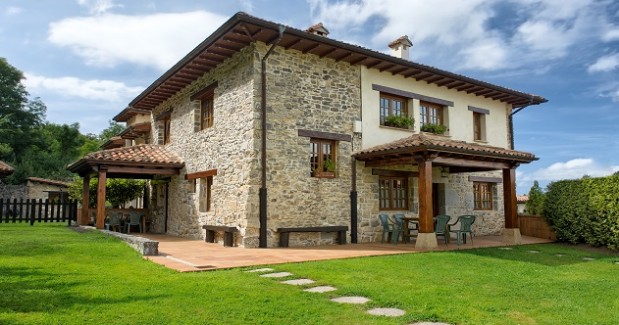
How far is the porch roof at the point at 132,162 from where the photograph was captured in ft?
43.6

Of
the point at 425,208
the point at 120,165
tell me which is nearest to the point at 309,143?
the point at 425,208

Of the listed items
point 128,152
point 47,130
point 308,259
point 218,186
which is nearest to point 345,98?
point 218,186

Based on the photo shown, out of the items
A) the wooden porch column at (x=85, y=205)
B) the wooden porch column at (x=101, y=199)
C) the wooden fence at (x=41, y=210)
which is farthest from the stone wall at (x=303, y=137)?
the wooden fence at (x=41, y=210)

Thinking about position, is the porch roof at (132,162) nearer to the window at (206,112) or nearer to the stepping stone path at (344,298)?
the window at (206,112)

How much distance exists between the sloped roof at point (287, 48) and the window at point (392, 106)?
74 cm

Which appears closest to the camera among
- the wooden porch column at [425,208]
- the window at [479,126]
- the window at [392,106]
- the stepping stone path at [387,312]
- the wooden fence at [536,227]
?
the stepping stone path at [387,312]

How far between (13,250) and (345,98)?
816cm

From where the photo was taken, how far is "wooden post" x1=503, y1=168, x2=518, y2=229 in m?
12.5

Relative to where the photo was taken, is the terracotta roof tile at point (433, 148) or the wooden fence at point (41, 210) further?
the wooden fence at point (41, 210)

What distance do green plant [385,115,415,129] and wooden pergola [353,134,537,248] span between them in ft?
5.59

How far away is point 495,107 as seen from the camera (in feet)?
54.9

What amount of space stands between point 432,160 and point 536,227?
6456mm

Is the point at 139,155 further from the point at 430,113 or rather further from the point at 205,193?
the point at 430,113

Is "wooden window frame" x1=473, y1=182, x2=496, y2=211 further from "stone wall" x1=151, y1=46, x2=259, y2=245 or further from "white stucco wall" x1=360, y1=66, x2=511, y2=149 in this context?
"stone wall" x1=151, y1=46, x2=259, y2=245
